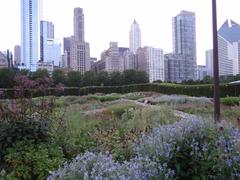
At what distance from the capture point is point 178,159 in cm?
309

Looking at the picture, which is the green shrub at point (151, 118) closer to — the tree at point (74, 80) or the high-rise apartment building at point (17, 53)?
the tree at point (74, 80)

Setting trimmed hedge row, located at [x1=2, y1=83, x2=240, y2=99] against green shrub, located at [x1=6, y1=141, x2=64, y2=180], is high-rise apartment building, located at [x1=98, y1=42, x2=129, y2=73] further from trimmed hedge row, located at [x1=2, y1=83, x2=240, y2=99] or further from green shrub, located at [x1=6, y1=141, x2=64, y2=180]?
green shrub, located at [x1=6, y1=141, x2=64, y2=180]

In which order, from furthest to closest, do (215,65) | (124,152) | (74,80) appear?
(74,80)
(215,65)
(124,152)

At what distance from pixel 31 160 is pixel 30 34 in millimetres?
60903

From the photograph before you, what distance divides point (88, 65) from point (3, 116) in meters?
71.8

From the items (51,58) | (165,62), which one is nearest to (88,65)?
(51,58)

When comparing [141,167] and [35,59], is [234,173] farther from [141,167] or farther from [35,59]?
[35,59]

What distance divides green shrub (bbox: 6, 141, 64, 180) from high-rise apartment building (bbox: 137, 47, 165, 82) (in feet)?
195

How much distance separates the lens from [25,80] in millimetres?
5156

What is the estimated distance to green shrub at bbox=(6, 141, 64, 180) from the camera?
4.48 metres

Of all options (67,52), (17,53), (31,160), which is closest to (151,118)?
(31,160)

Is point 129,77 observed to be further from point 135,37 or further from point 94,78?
point 135,37

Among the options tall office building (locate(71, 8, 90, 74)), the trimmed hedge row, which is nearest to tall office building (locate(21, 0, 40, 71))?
tall office building (locate(71, 8, 90, 74))

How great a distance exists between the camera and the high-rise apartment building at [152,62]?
64875 mm
